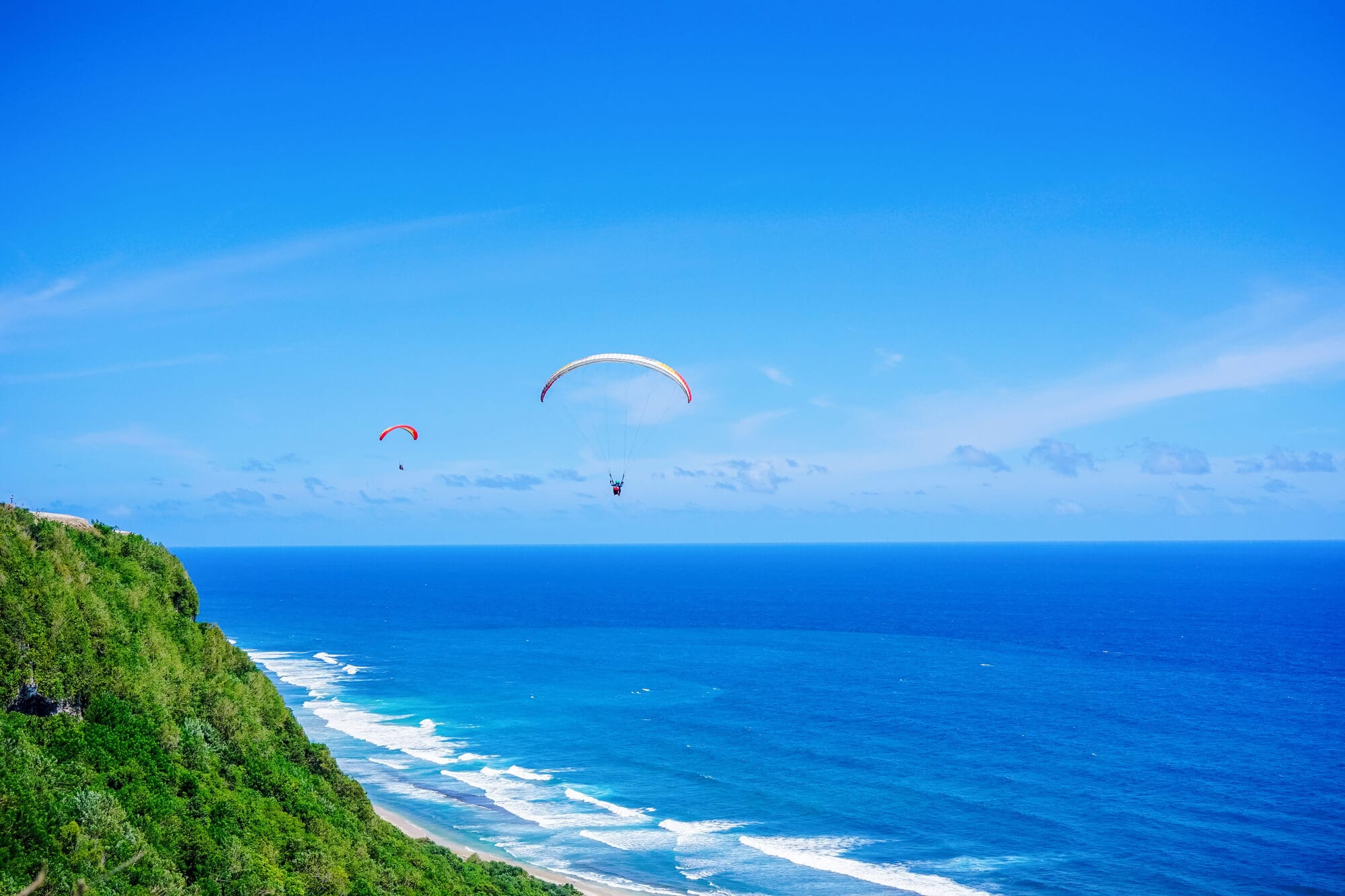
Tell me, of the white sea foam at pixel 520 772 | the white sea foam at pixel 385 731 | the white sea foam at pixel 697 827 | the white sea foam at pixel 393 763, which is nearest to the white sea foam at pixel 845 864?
the white sea foam at pixel 697 827

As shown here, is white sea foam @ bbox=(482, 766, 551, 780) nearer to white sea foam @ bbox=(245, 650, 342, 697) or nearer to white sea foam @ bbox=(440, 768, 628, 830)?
white sea foam @ bbox=(440, 768, 628, 830)

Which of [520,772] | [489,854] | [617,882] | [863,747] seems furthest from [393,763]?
[863,747]

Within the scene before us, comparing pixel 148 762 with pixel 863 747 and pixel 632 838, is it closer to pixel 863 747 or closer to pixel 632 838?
pixel 632 838

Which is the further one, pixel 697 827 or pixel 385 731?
pixel 385 731

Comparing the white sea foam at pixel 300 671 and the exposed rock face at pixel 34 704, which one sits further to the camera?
the white sea foam at pixel 300 671

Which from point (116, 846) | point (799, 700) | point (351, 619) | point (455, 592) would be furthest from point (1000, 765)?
point (455, 592)

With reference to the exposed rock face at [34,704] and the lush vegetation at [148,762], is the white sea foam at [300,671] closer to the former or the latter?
the lush vegetation at [148,762]

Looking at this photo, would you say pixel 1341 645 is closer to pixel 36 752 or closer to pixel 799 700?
pixel 799 700
